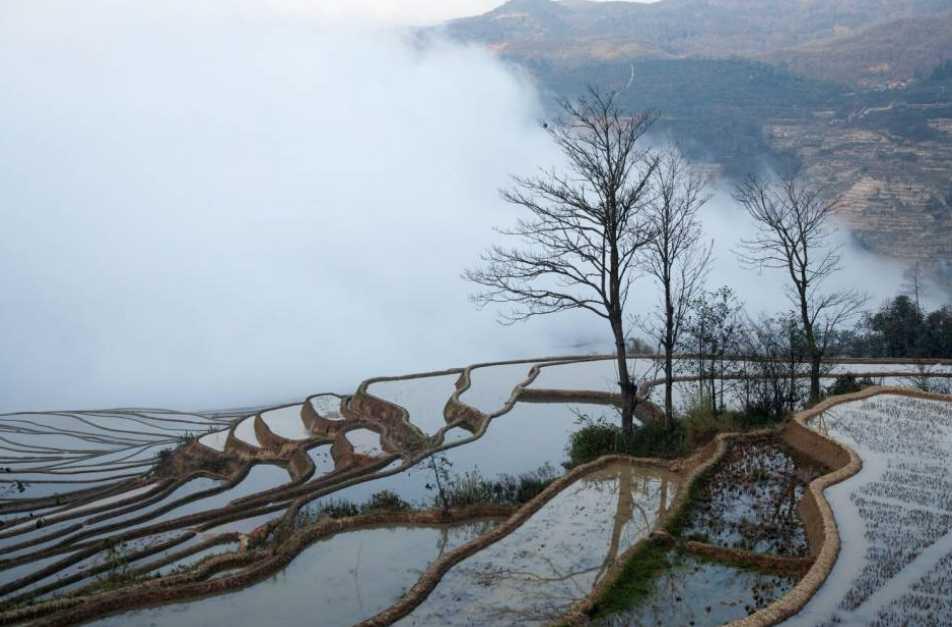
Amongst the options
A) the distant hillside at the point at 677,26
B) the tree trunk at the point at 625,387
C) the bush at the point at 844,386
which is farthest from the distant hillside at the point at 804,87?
the tree trunk at the point at 625,387

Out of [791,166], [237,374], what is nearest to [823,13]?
[791,166]

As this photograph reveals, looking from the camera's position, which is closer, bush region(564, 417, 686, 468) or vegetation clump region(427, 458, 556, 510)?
vegetation clump region(427, 458, 556, 510)

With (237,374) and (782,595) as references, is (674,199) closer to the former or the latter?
(782,595)

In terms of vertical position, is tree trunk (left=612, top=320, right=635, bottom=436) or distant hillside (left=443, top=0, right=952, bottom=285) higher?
distant hillside (left=443, top=0, right=952, bottom=285)

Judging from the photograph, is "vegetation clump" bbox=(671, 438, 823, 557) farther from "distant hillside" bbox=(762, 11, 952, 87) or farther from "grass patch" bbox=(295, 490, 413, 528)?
"distant hillside" bbox=(762, 11, 952, 87)

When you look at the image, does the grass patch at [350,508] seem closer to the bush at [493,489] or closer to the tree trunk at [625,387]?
the bush at [493,489]

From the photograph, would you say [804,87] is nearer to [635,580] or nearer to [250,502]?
[250,502]

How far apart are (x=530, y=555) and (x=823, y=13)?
616 ft

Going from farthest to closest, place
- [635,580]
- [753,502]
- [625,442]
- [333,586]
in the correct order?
[625,442], [753,502], [333,586], [635,580]

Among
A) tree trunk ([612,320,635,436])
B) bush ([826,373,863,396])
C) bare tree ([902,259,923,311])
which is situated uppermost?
bare tree ([902,259,923,311])

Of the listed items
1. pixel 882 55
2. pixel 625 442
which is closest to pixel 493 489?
pixel 625 442

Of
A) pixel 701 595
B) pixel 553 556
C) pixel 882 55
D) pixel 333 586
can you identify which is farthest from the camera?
pixel 882 55

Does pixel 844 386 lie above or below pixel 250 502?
above

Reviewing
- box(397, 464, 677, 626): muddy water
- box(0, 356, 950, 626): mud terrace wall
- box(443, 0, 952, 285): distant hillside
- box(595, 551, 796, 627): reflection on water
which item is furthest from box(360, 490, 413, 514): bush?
box(443, 0, 952, 285): distant hillside
